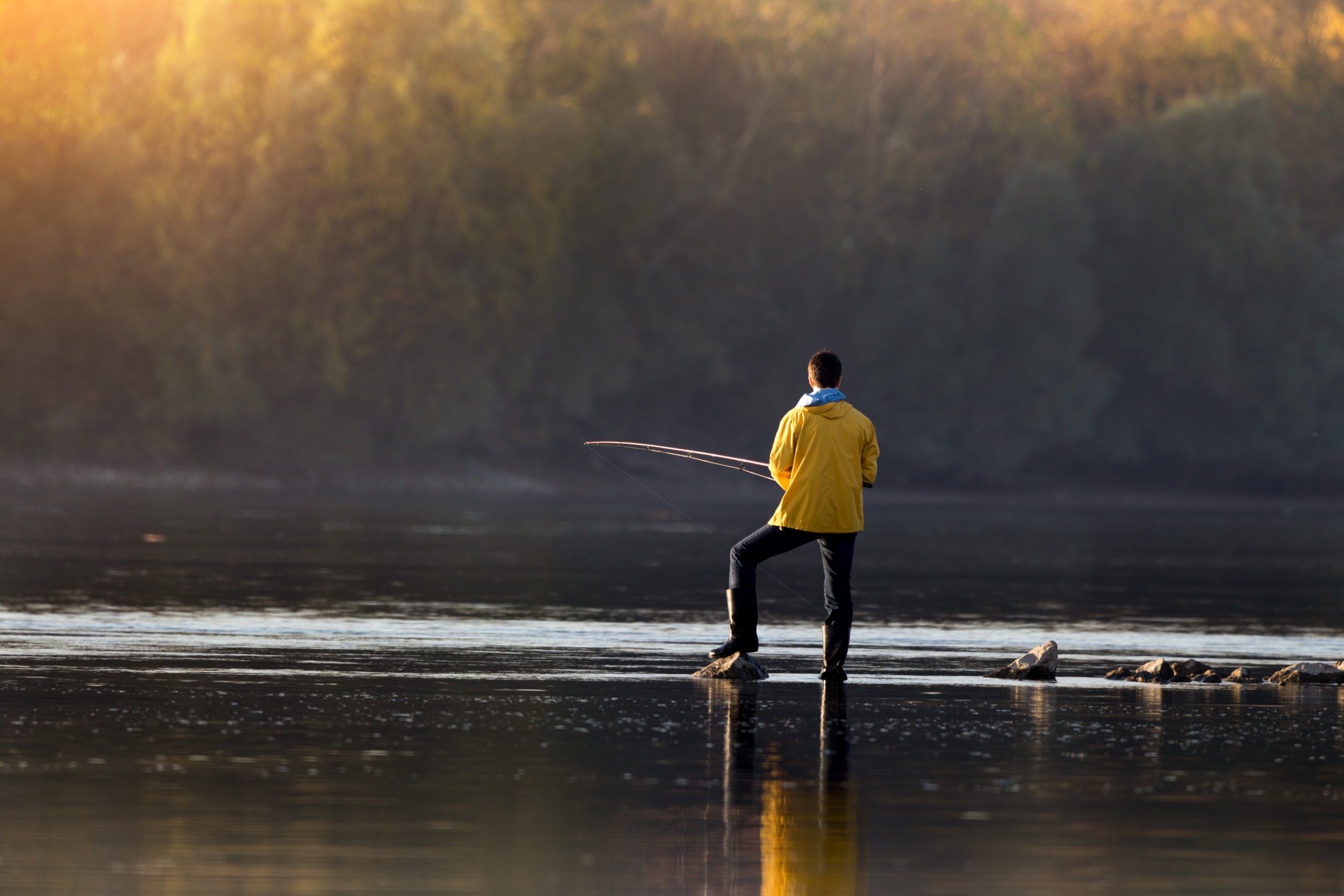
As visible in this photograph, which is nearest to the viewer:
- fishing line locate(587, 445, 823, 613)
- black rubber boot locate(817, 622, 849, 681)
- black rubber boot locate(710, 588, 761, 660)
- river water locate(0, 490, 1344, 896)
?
river water locate(0, 490, 1344, 896)

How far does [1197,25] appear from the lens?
235 feet

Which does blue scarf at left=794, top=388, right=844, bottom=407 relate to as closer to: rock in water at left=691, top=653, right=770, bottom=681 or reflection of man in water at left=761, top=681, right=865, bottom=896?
rock in water at left=691, top=653, right=770, bottom=681

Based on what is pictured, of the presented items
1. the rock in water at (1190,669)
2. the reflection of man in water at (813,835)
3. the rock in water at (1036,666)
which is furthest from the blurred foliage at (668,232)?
the reflection of man in water at (813,835)

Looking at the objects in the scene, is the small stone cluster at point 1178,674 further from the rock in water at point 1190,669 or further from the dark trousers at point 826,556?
the dark trousers at point 826,556

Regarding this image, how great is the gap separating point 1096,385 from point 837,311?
8200 mm

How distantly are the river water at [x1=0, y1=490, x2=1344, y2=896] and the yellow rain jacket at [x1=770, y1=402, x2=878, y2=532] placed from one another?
902 mm

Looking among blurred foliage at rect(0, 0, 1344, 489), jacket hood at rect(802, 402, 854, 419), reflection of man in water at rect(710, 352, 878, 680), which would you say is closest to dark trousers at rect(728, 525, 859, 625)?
reflection of man in water at rect(710, 352, 878, 680)

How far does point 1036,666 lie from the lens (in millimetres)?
12359

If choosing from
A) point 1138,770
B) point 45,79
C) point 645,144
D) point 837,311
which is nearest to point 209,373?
point 45,79

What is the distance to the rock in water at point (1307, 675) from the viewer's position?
1246 centimetres

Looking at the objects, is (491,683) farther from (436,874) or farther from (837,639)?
(436,874)

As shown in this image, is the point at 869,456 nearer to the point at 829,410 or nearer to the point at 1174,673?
the point at 829,410

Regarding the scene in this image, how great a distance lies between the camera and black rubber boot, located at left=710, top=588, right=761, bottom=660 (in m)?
12.3

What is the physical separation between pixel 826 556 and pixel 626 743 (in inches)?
116
